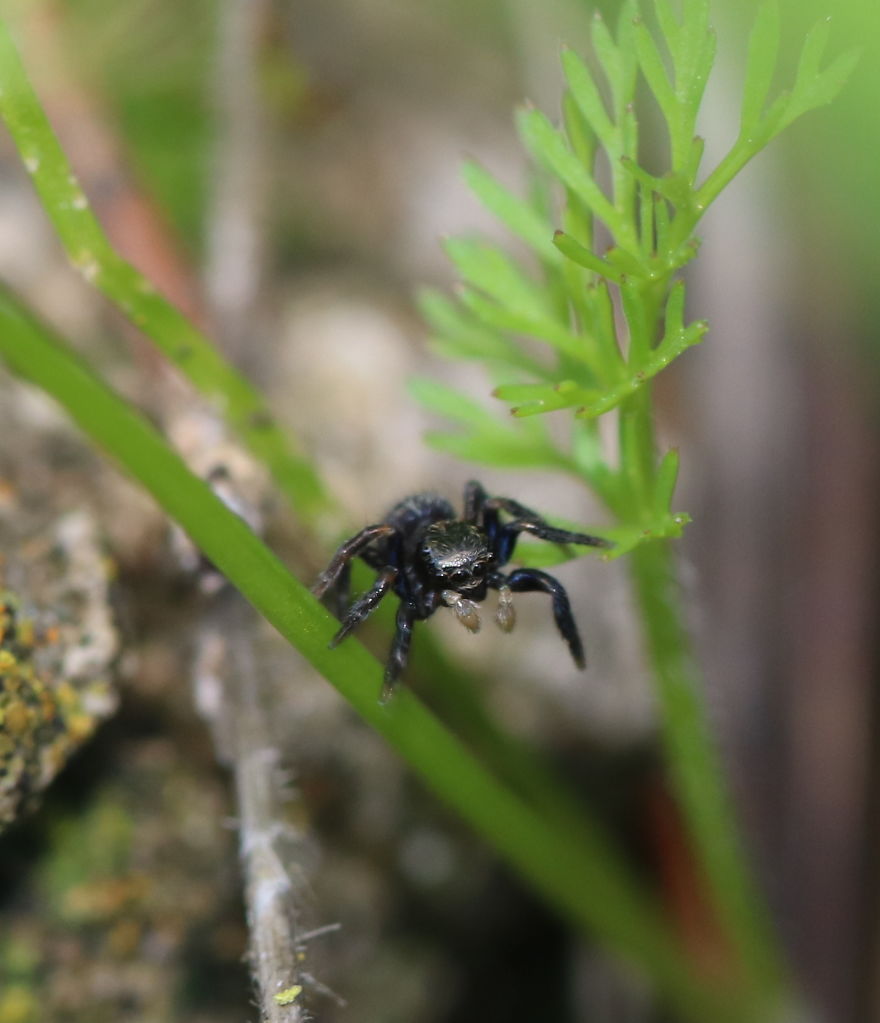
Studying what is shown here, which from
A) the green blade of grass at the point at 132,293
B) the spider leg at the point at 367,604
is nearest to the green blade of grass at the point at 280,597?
the spider leg at the point at 367,604

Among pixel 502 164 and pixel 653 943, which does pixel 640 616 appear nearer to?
pixel 653 943

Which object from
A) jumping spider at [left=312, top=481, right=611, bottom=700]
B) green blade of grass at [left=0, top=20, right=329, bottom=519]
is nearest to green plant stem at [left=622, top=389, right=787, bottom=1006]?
jumping spider at [left=312, top=481, right=611, bottom=700]

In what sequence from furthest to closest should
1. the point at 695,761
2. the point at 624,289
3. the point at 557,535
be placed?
the point at 695,761
the point at 557,535
the point at 624,289

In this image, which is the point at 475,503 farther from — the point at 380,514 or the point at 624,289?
the point at 380,514

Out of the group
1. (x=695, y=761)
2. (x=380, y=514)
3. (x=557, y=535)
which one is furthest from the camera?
(x=380, y=514)

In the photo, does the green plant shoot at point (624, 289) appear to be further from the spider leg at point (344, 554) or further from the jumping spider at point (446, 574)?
the spider leg at point (344, 554)

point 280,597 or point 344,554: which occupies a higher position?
point 344,554

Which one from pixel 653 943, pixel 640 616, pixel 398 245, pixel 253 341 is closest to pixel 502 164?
pixel 398 245

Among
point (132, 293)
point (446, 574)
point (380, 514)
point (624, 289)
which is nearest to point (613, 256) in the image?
point (624, 289)

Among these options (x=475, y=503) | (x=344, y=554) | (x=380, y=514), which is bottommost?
(x=344, y=554)
